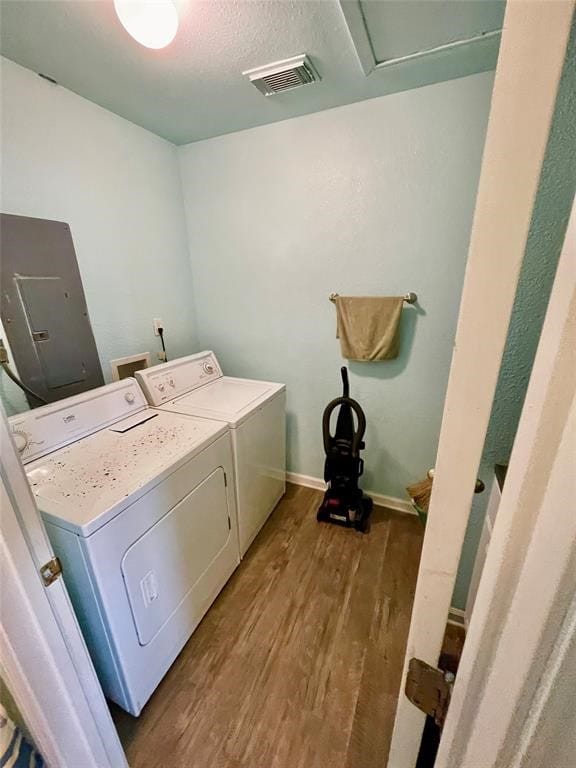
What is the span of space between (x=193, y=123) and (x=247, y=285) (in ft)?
3.27

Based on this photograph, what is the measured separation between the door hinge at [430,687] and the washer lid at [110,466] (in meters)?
0.92

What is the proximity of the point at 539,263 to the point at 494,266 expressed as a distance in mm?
574

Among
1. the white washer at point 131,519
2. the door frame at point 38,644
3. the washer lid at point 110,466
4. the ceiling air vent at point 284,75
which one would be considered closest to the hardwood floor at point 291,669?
the white washer at point 131,519

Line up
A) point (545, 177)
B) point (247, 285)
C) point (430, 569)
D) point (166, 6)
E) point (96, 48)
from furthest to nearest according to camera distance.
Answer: point (247, 285), point (96, 48), point (166, 6), point (545, 177), point (430, 569)

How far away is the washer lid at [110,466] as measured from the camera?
3.29 feet

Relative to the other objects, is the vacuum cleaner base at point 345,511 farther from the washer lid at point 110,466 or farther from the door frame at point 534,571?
the door frame at point 534,571

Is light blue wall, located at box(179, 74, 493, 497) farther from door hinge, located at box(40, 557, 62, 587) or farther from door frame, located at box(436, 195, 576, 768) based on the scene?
door hinge, located at box(40, 557, 62, 587)

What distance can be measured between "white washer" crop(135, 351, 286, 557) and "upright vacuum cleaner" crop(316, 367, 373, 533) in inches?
14.0

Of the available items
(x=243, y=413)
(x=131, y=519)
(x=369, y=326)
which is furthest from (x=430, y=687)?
(x=369, y=326)

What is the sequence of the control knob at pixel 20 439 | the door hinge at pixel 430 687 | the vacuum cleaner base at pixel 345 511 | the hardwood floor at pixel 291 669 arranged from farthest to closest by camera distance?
the vacuum cleaner base at pixel 345 511
the control knob at pixel 20 439
the hardwood floor at pixel 291 669
the door hinge at pixel 430 687

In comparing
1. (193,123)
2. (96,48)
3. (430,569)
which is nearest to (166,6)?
(96,48)

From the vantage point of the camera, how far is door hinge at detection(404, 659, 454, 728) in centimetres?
60

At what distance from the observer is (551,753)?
1.29 feet

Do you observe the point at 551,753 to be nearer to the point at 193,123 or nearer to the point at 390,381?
the point at 390,381
